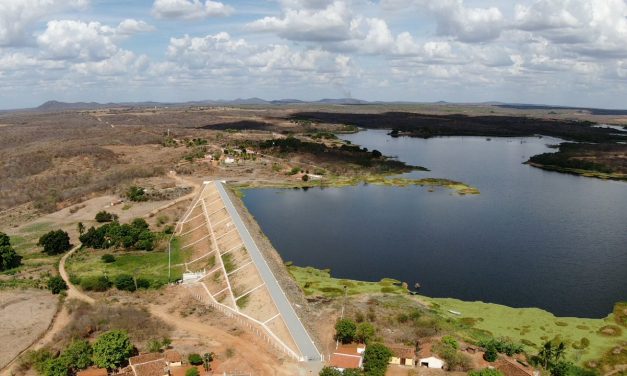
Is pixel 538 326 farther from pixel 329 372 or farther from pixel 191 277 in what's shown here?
pixel 191 277

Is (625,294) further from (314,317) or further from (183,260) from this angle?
(183,260)

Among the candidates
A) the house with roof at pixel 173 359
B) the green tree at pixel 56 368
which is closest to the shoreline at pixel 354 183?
the house with roof at pixel 173 359

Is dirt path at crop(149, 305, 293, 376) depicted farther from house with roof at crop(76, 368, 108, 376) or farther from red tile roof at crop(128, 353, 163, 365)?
house with roof at crop(76, 368, 108, 376)

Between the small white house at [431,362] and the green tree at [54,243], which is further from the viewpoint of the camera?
the green tree at [54,243]

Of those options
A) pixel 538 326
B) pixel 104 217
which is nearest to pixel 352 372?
A: pixel 538 326

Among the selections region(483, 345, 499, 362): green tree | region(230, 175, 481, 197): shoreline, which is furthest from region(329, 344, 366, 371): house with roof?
region(230, 175, 481, 197): shoreline

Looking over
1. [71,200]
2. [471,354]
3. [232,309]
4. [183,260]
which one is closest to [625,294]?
[471,354]

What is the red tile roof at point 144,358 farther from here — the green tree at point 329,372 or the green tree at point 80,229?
the green tree at point 80,229
